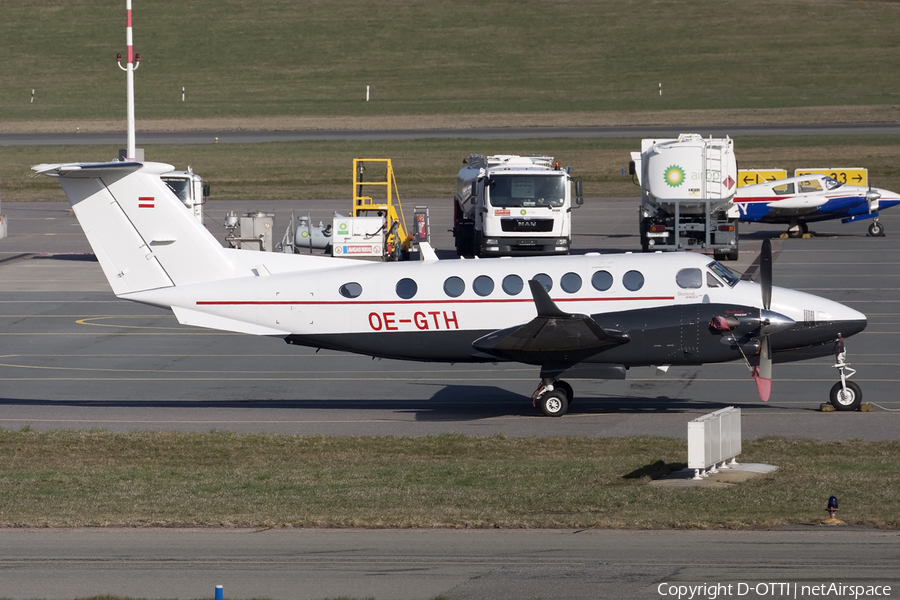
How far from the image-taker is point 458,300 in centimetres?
2098

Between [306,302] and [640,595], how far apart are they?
11.2 meters

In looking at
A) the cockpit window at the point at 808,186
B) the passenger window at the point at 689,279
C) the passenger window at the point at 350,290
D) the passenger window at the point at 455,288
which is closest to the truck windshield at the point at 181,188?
the cockpit window at the point at 808,186

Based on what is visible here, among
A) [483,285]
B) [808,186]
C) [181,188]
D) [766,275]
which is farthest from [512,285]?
[808,186]

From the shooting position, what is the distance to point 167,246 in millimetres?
20906

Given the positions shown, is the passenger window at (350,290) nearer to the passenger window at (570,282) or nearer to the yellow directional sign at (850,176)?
the passenger window at (570,282)

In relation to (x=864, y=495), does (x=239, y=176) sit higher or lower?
higher

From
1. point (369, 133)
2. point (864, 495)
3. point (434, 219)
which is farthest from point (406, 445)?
point (369, 133)

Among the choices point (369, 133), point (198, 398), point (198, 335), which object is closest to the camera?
point (198, 398)

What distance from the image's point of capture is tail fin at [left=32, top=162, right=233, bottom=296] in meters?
20.7

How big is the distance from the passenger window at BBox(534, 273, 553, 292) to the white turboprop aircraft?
0.08ft

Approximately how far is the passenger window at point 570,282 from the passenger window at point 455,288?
1730mm

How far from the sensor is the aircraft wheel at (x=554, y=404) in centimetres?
2072

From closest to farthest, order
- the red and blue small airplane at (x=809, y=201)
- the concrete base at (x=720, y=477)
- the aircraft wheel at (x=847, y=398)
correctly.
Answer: the concrete base at (x=720, y=477)
the aircraft wheel at (x=847, y=398)
the red and blue small airplane at (x=809, y=201)

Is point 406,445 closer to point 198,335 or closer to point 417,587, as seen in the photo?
point 417,587
